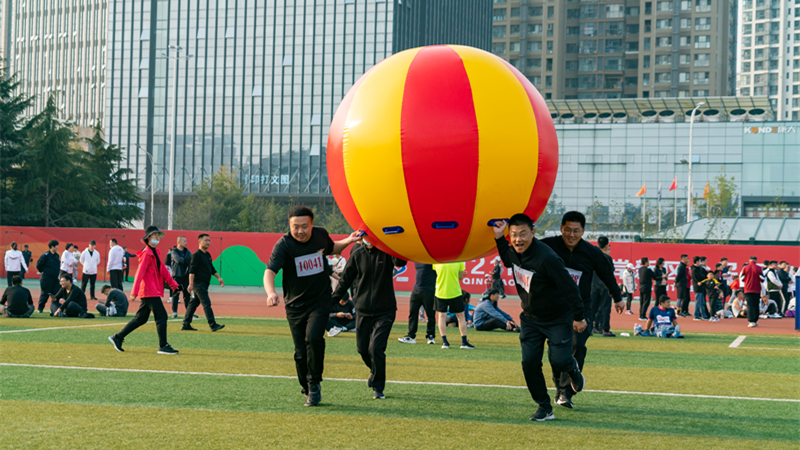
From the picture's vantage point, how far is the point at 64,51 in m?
110

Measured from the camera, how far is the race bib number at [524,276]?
6.70 meters

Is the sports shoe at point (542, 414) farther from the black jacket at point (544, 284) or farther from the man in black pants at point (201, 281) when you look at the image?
the man in black pants at point (201, 281)

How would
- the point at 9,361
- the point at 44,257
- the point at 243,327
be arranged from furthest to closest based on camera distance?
the point at 44,257 → the point at 243,327 → the point at 9,361

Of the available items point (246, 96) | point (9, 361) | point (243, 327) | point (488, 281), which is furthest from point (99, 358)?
point (246, 96)

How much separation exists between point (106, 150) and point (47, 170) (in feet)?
20.3

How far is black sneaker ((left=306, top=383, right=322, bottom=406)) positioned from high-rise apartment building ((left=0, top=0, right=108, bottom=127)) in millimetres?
106078

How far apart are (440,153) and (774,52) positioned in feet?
536

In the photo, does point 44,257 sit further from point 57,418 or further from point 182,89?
point 182,89

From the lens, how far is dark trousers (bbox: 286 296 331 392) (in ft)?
23.8

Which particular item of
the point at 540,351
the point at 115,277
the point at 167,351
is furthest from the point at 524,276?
the point at 115,277

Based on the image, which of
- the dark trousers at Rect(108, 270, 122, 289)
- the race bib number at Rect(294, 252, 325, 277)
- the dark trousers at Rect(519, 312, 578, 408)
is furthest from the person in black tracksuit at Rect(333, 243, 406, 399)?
the dark trousers at Rect(108, 270, 122, 289)

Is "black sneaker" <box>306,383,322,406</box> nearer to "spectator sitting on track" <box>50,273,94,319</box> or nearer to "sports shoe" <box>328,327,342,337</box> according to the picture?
"sports shoe" <box>328,327,342,337</box>

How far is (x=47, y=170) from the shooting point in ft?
151

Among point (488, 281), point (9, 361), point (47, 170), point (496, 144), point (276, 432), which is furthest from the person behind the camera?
point (47, 170)
